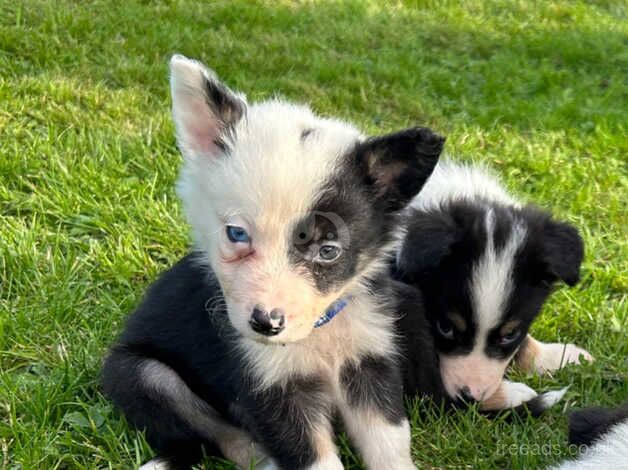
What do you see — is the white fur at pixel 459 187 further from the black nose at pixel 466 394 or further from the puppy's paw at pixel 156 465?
the puppy's paw at pixel 156 465

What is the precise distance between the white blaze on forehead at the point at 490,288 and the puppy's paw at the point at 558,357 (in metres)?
0.62

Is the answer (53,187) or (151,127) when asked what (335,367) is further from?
(151,127)

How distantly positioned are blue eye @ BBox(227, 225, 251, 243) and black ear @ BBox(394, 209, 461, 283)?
85 cm

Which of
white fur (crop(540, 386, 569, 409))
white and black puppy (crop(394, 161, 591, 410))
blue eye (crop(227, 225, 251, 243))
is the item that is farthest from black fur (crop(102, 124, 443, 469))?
white fur (crop(540, 386, 569, 409))

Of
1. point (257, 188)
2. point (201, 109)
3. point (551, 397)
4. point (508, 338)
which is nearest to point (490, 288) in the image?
point (508, 338)

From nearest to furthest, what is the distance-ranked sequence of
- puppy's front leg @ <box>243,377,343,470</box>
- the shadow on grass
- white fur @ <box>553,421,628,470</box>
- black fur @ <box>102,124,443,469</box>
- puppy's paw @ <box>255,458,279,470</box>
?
1. white fur @ <box>553,421,628,470</box>
2. black fur @ <box>102,124,443,469</box>
3. puppy's front leg @ <box>243,377,343,470</box>
4. puppy's paw @ <box>255,458,279,470</box>
5. the shadow on grass

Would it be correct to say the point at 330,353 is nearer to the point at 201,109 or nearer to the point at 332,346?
the point at 332,346

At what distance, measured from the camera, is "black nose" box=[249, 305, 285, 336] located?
7.73 ft

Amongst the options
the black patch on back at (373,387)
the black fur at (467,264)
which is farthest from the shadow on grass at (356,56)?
the black patch on back at (373,387)

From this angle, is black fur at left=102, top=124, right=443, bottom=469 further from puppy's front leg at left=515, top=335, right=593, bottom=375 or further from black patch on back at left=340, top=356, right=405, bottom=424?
puppy's front leg at left=515, top=335, right=593, bottom=375

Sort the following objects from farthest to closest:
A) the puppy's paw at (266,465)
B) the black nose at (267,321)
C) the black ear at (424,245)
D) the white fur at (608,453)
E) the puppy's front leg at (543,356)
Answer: the puppy's front leg at (543,356) → the black ear at (424,245) → the puppy's paw at (266,465) → the black nose at (267,321) → the white fur at (608,453)

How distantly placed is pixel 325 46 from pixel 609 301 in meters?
4.17

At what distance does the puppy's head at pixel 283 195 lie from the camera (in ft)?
8.03

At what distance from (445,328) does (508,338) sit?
0.84ft
